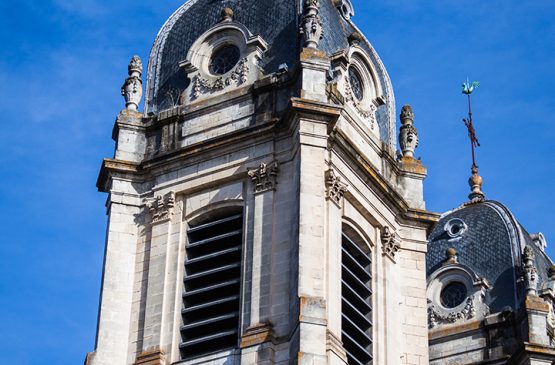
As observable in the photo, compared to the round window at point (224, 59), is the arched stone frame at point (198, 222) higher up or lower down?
lower down

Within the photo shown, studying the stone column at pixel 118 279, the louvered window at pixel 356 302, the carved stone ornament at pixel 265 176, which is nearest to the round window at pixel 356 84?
the carved stone ornament at pixel 265 176

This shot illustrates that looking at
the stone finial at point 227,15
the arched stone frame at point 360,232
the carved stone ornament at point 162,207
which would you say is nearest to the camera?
the arched stone frame at point 360,232

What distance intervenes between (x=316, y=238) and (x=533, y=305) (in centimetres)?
1319

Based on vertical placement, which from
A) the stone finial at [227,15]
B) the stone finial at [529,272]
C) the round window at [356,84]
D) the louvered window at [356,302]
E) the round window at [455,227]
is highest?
the stone finial at [227,15]

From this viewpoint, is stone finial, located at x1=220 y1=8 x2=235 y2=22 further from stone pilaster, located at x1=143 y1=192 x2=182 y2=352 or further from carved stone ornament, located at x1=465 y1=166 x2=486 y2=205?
carved stone ornament, located at x1=465 y1=166 x2=486 y2=205

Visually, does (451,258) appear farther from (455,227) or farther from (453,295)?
(455,227)

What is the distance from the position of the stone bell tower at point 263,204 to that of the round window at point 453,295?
9027 mm

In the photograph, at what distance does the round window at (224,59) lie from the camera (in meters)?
51.0

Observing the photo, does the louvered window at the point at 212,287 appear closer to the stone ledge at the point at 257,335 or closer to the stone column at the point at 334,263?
the stone ledge at the point at 257,335

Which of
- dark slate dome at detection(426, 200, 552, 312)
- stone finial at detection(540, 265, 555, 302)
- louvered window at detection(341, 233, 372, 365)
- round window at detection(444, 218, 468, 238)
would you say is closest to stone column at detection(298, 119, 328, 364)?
louvered window at detection(341, 233, 372, 365)

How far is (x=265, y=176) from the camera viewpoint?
4766 cm

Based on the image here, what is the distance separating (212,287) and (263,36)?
759cm

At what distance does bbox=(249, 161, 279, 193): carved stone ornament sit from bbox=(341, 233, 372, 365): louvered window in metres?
2.25

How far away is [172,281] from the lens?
156 ft
